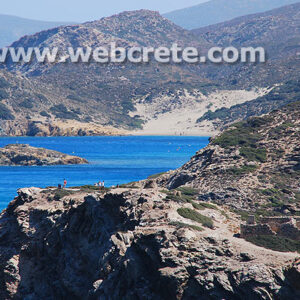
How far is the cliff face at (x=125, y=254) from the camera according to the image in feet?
119

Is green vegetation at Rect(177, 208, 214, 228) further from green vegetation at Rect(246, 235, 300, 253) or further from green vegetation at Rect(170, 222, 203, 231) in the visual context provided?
green vegetation at Rect(246, 235, 300, 253)

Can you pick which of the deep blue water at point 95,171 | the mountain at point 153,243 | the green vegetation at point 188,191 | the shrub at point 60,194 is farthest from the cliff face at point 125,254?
the deep blue water at point 95,171

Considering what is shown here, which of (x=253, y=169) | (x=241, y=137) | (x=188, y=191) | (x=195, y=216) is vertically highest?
(x=241, y=137)

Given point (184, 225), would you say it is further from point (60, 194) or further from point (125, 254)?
point (60, 194)

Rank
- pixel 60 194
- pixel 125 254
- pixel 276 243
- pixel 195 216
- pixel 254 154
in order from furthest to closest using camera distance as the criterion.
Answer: pixel 254 154, pixel 60 194, pixel 195 216, pixel 125 254, pixel 276 243

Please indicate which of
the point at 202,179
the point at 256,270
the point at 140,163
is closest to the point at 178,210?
the point at 256,270

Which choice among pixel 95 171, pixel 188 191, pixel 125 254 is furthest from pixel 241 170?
pixel 95 171

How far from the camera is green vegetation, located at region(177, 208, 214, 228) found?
43.8 m

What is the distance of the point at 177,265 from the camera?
3756 centimetres

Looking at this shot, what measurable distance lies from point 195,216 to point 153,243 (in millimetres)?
6057

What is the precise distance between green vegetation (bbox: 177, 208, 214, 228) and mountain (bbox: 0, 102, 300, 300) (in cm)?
10

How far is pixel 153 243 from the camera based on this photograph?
39094mm

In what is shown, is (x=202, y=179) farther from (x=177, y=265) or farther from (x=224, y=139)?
(x=177, y=265)

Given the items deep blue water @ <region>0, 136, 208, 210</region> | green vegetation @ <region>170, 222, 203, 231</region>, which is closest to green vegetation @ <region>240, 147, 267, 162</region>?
deep blue water @ <region>0, 136, 208, 210</region>
